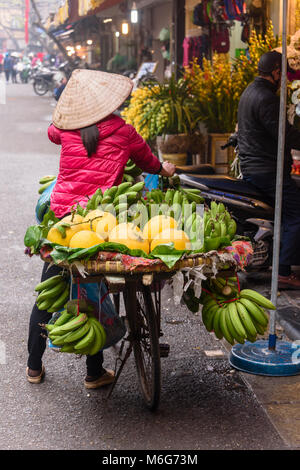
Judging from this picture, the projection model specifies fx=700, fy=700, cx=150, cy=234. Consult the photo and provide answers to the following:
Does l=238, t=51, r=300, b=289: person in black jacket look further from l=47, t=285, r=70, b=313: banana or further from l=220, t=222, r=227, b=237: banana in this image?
l=47, t=285, r=70, b=313: banana

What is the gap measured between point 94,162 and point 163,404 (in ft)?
4.76

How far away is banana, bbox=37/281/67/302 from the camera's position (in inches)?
147

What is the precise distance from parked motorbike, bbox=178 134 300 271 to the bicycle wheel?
2.19 m

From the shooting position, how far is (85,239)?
11.2 feet

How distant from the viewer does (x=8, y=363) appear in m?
4.63

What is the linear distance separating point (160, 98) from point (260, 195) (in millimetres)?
3256

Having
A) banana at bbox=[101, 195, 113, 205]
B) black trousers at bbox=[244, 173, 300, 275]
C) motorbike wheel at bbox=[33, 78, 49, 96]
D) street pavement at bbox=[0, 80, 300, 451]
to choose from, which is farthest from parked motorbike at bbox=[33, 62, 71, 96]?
banana at bbox=[101, 195, 113, 205]

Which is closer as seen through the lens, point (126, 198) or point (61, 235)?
point (61, 235)

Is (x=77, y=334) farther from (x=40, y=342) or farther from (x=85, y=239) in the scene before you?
(x=40, y=342)

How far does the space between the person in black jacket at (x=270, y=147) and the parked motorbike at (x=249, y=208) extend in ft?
0.34

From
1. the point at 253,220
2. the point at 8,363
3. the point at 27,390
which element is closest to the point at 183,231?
the point at 27,390

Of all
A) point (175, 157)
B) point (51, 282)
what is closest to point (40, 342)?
point (51, 282)

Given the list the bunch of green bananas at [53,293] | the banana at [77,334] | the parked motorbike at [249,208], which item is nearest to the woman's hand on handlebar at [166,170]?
the bunch of green bananas at [53,293]
